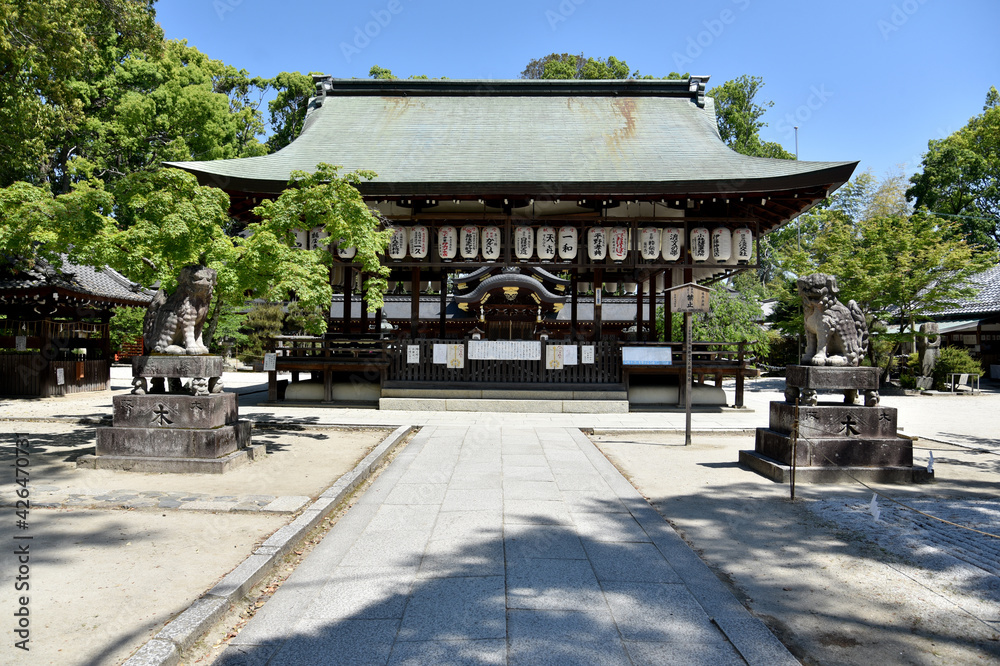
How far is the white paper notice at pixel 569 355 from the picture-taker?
13.4 m

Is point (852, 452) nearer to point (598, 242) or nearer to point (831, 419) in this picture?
point (831, 419)

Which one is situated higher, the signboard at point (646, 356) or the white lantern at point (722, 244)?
the white lantern at point (722, 244)

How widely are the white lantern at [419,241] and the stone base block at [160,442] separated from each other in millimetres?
7490

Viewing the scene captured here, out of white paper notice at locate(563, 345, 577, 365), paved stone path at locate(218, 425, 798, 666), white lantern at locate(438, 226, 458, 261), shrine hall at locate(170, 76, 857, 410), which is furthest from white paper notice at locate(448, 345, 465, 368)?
paved stone path at locate(218, 425, 798, 666)

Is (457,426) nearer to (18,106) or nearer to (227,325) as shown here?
(18,106)

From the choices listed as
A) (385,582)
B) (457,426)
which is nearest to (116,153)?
(457,426)

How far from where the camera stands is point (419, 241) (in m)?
13.2

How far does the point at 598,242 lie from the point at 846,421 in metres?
7.58

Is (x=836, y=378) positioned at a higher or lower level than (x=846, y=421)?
higher

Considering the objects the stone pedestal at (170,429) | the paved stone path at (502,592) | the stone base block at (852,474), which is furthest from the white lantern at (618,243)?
the stone pedestal at (170,429)

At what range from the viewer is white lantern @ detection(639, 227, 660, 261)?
13188mm

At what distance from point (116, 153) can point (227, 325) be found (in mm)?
9090

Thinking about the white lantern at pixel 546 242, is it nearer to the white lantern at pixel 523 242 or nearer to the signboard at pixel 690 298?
the white lantern at pixel 523 242

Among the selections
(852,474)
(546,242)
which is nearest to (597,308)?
(546,242)
